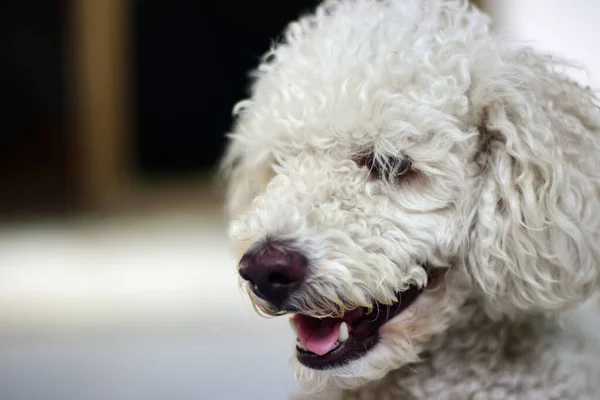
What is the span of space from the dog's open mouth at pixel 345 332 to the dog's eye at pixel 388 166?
0.15 metres

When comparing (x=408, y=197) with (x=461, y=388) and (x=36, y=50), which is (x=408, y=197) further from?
(x=36, y=50)

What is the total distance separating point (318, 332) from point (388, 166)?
23cm

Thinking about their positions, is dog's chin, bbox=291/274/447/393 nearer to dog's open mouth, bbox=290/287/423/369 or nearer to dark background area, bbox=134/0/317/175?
dog's open mouth, bbox=290/287/423/369

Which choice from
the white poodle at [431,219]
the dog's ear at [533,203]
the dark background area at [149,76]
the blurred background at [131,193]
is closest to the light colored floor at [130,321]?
the blurred background at [131,193]

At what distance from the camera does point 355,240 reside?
898 mm

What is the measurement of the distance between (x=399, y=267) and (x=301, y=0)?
3104 mm

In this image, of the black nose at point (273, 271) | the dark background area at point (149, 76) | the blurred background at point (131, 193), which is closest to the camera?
the black nose at point (273, 271)

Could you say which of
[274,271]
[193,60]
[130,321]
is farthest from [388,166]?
[193,60]

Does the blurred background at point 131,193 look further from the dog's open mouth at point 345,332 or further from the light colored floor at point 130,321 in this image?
the dog's open mouth at point 345,332

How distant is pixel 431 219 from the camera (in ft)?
3.05

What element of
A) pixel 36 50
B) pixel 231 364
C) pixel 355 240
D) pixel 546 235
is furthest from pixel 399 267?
pixel 36 50

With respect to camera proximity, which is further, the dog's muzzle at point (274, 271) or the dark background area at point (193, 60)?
the dark background area at point (193, 60)

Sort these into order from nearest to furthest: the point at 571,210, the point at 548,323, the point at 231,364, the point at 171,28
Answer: the point at 571,210 → the point at 548,323 → the point at 231,364 → the point at 171,28

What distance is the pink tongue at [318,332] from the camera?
935 mm
